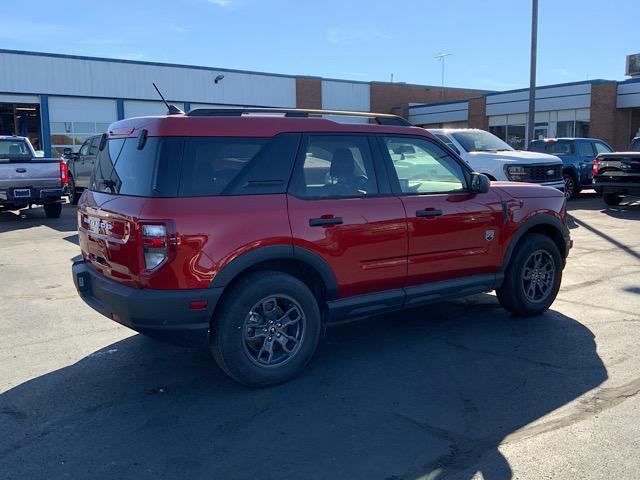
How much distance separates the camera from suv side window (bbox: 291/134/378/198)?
4.39m

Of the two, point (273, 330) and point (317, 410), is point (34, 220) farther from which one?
point (317, 410)

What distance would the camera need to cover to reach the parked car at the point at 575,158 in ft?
56.9

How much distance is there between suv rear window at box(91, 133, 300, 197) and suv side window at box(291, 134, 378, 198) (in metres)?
0.12

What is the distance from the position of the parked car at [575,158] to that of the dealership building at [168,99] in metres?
13.8

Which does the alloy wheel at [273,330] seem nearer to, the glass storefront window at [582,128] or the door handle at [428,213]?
→ the door handle at [428,213]

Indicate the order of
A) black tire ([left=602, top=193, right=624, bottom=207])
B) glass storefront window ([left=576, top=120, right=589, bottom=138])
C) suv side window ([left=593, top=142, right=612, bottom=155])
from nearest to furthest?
black tire ([left=602, top=193, right=624, bottom=207]) < suv side window ([left=593, top=142, right=612, bottom=155]) < glass storefront window ([left=576, top=120, right=589, bottom=138])

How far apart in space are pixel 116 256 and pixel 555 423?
10.2 ft

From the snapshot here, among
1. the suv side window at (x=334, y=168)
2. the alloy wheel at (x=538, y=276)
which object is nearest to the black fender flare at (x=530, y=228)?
the alloy wheel at (x=538, y=276)

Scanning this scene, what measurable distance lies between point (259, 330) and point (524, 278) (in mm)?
2951

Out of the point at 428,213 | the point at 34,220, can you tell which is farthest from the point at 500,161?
the point at 34,220

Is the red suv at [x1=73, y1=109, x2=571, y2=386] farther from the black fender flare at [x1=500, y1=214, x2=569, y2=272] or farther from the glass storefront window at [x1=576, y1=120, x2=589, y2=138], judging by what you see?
the glass storefront window at [x1=576, y1=120, x2=589, y2=138]

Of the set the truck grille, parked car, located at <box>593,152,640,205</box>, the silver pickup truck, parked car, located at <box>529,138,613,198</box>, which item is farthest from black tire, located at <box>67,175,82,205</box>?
parked car, located at <box>593,152,640,205</box>

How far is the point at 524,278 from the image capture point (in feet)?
19.1

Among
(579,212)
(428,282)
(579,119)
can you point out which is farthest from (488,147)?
(579,119)
